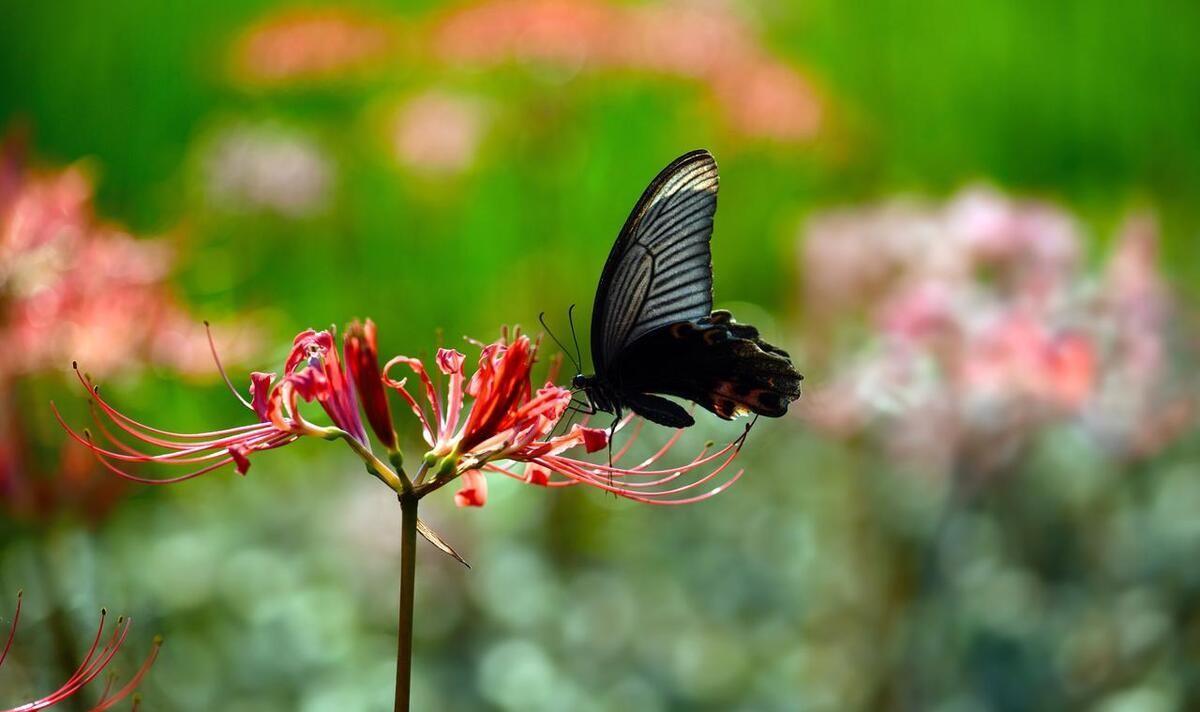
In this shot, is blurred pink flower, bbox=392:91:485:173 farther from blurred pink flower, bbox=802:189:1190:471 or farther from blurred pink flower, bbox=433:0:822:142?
blurred pink flower, bbox=802:189:1190:471

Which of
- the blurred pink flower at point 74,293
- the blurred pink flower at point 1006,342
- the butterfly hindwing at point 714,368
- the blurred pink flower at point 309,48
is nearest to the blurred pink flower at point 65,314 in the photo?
the blurred pink flower at point 74,293

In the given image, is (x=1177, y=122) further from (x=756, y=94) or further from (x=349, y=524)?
(x=349, y=524)

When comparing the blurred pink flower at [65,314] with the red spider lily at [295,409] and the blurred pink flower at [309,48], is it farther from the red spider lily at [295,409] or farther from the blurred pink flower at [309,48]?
the blurred pink flower at [309,48]

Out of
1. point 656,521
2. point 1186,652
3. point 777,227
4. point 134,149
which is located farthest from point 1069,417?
point 134,149

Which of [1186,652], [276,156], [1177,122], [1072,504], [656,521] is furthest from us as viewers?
[1177,122]

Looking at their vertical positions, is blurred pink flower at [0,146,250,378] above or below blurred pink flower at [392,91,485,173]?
below

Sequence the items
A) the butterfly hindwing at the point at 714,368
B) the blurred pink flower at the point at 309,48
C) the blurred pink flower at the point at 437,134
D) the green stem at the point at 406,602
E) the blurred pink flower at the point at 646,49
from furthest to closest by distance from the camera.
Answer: the blurred pink flower at the point at 437,134
the blurred pink flower at the point at 309,48
the blurred pink flower at the point at 646,49
the butterfly hindwing at the point at 714,368
the green stem at the point at 406,602

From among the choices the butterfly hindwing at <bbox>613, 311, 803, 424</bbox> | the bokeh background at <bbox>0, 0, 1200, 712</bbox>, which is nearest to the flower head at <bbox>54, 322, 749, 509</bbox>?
the butterfly hindwing at <bbox>613, 311, 803, 424</bbox>
